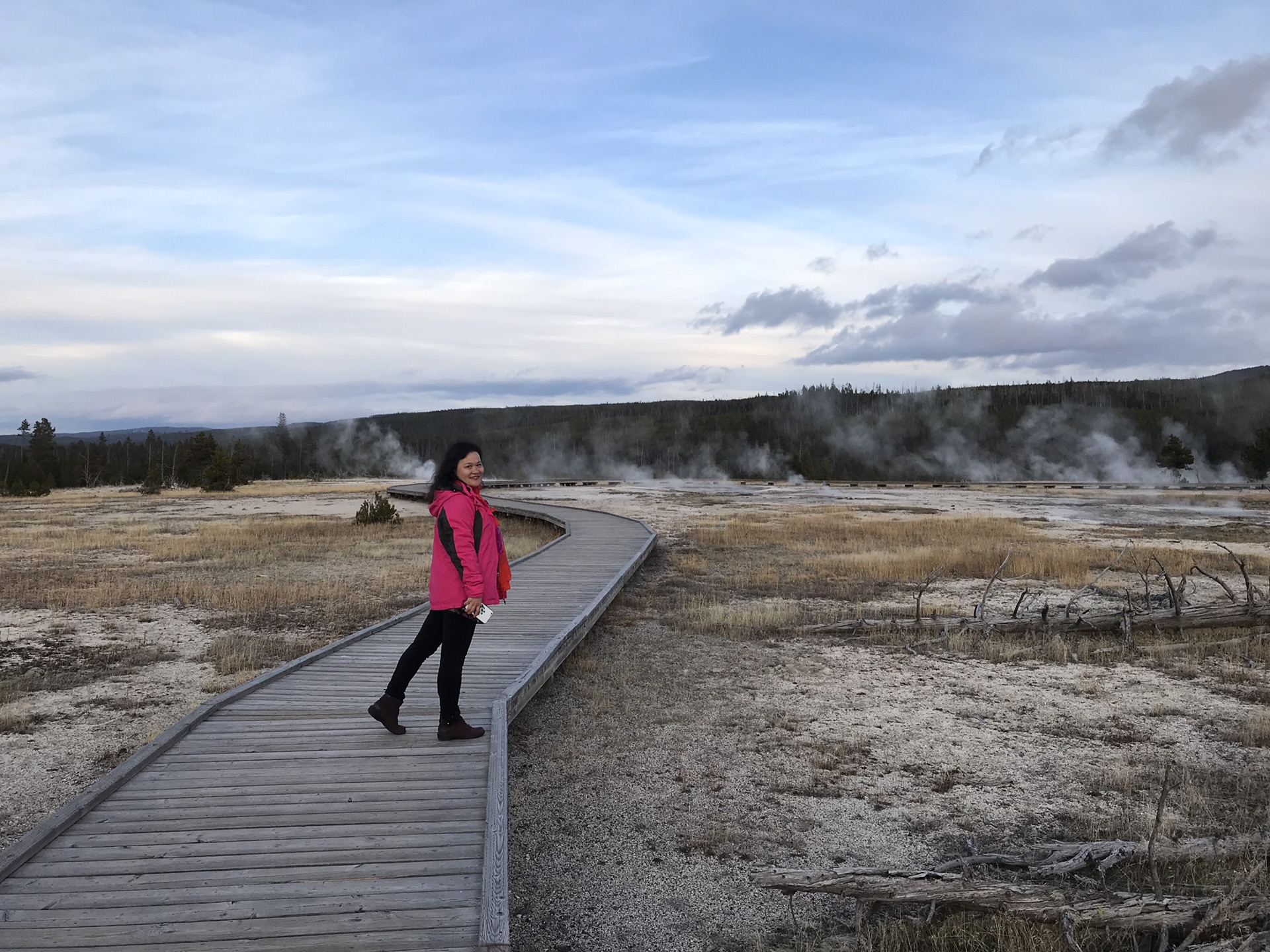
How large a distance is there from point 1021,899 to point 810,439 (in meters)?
114

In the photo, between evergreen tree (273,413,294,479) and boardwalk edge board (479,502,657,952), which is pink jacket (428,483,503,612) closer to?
boardwalk edge board (479,502,657,952)

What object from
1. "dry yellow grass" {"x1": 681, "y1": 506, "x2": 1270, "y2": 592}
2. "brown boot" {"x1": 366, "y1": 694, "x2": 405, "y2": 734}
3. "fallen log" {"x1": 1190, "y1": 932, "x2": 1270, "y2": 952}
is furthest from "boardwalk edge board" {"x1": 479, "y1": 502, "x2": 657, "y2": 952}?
"dry yellow grass" {"x1": 681, "y1": 506, "x2": 1270, "y2": 592}

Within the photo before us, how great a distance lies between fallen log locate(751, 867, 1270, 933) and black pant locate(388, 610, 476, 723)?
2.09 m

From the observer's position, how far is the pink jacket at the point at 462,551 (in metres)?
4.64

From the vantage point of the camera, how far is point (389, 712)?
5090 mm

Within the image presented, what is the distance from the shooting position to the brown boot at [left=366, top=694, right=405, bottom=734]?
5.09m

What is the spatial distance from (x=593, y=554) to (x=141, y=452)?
89.6m

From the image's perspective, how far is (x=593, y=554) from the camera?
1525 cm

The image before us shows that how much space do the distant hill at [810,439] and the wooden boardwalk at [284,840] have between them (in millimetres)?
61304

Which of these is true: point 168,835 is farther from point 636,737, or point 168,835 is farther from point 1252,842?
point 1252,842

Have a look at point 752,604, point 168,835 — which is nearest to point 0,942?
point 168,835

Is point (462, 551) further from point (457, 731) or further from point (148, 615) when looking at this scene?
point (148, 615)

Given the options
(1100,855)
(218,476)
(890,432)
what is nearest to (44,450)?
(218,476)

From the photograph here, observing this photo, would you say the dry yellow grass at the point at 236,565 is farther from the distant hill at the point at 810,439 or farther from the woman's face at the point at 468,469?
the distant hill at the point at 810,439
